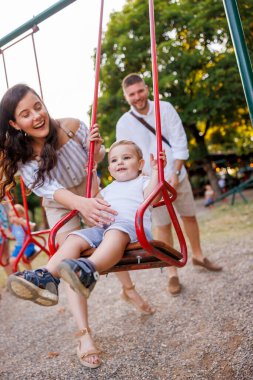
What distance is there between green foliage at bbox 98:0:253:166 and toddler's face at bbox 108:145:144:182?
32.5 feet

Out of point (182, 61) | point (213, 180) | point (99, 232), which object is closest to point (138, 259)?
point (99, 232)

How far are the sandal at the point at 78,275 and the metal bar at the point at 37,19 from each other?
1973 millimetres

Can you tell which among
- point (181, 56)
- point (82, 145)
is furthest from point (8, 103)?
point (181, 56)

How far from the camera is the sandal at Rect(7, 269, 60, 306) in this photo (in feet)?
6.06

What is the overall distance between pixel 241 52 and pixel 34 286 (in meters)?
1.69

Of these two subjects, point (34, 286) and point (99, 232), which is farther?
point (99, 232)

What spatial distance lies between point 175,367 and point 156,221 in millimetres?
1619

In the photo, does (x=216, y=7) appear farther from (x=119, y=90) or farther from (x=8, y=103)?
(x=8, y=103)

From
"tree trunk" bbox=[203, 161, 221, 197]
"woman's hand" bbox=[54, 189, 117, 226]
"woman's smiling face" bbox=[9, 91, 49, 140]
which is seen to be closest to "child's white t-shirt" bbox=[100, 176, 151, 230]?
"woman's hand" bbox=[54, 189, 117, 226]

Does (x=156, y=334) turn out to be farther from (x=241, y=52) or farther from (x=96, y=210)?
(x=241, y=52)

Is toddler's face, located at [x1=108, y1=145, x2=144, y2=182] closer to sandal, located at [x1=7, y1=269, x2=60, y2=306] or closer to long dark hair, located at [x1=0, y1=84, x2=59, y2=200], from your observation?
long dark hair, located at [x1=0, y1=84, x2=59, y2=200]

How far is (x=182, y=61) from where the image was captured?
12.2 meters

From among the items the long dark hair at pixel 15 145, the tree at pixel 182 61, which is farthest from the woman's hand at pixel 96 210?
the tree at pixel 182 61

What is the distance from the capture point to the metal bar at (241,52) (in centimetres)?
223
